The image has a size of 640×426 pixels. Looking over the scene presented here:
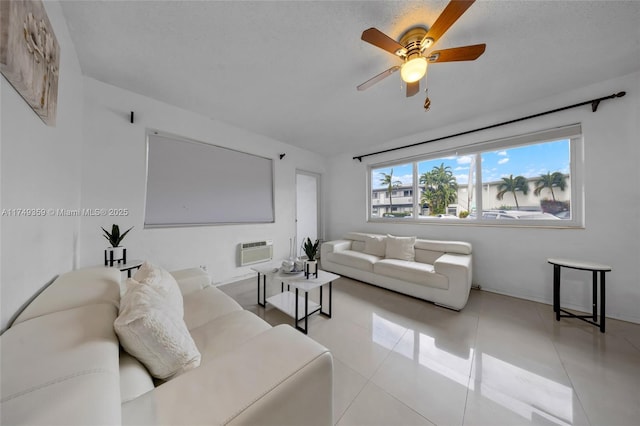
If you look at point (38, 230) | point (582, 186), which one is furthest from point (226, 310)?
point (582, 186)

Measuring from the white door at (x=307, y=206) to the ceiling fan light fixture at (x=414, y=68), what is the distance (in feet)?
9.34

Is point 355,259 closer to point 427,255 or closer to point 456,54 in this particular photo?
point 427,255

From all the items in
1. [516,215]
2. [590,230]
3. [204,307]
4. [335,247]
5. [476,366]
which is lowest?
[476,366]

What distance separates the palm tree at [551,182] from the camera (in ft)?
7.95

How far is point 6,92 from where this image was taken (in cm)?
Result: 75

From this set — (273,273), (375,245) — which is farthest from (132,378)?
(375,245)

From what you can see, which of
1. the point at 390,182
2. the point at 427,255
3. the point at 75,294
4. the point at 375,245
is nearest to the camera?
the point at 75,294

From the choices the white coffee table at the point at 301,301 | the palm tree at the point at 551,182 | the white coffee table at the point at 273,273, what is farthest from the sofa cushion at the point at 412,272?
the palm tree at the point at 551,182

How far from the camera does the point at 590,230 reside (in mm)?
2211

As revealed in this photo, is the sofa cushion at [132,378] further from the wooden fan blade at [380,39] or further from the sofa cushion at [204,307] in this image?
the wooden fan blade at [380,39]

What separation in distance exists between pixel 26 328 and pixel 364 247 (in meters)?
3.44

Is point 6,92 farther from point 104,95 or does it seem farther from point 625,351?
point 625,351

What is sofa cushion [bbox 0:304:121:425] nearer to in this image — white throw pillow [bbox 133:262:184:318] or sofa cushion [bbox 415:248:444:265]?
white throw pillow [bbox 133:262:184:318]

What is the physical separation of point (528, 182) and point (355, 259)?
8.19 feet
